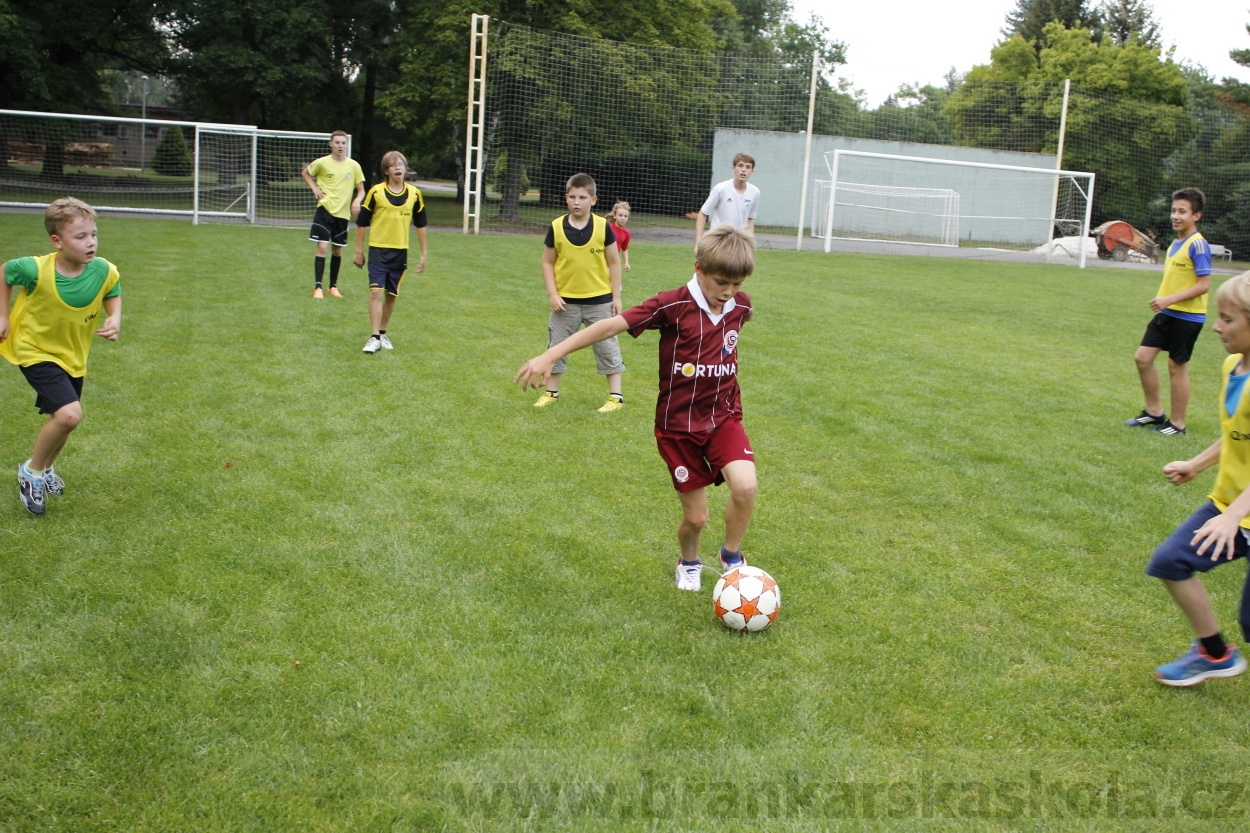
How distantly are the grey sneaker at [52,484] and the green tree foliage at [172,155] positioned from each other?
2319 centimetres

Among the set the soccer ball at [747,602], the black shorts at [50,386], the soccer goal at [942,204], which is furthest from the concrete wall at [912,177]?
the soccer ball at [747,602]

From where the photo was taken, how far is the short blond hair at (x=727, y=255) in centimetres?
412

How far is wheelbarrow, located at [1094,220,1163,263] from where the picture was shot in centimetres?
3016

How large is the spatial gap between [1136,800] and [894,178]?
3493 cm

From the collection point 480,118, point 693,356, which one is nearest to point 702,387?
point 693,356

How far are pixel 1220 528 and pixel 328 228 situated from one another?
11425mm

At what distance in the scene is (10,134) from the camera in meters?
24.1

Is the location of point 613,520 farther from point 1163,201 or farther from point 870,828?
point 1163,201

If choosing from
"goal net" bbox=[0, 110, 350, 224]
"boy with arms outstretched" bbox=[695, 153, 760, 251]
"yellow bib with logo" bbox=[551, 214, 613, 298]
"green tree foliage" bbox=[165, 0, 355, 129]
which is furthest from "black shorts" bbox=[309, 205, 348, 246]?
"green tree foliage" bbox=[165, 0, 355, 129]

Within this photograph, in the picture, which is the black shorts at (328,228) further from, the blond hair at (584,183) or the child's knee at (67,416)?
the child's knee at (67,416)

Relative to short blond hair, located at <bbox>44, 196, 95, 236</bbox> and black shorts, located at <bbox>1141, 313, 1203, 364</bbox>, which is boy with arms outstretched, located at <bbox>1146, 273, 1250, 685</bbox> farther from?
short blond hair, located at <bbox>44, 196, 95, 236</bbox>

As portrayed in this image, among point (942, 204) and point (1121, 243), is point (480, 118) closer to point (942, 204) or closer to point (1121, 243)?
point (942, 204)

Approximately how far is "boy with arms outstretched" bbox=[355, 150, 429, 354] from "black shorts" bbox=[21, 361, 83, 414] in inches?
169

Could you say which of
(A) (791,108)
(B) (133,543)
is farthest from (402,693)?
(A) (791,108)
